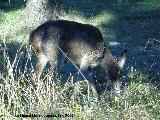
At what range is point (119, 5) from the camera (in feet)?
60.2

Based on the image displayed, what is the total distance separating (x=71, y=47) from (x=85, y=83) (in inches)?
31.9

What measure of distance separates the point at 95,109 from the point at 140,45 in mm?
7230

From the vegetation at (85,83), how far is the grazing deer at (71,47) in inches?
13.0

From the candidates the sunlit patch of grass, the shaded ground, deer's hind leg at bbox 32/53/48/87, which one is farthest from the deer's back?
the sunlit patch of grass

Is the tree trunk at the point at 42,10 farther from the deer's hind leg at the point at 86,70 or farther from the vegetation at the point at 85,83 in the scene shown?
the deer's hind leg at the point at 86,70

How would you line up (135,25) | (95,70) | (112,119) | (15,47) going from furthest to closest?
(135,25) → (15,47) → (95,70) → (112,119)

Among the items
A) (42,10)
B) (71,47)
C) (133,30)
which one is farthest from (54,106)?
(42,10)

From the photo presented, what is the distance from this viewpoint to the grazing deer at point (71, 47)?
10.2 m

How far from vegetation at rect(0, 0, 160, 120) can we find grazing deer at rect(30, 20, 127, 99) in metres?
0.33

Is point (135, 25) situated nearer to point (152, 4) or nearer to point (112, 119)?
point (152, 4)

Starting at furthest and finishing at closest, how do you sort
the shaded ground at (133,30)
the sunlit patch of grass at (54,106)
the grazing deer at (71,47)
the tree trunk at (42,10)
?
the tree trunk at (42,10), the shaded ground at (133,30), the grazing deer at (71,47), the sunlit patch of grass at (54,106)

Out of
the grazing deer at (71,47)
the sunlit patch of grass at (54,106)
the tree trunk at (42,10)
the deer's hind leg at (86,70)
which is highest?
the tree trunk at (42,10)

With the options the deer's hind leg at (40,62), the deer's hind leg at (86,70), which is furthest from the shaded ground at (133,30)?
the deer's hind leg at (40,62)

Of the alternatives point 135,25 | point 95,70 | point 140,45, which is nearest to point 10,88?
point 95,70
